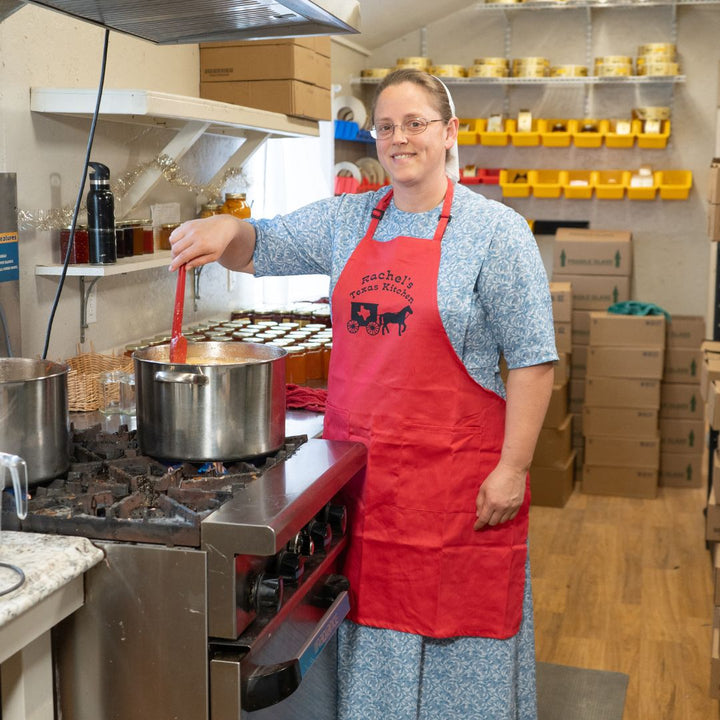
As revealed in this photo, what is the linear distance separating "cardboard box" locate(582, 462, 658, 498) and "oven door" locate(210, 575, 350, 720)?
3.31 m

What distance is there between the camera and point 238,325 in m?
3.73

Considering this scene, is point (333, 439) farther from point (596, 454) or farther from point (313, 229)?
point (596, 454)

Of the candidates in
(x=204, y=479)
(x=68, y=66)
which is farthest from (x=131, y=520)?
(x=68, y=66)

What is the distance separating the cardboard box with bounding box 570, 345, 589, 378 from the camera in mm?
5559

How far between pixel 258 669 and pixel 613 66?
5234 millimetres

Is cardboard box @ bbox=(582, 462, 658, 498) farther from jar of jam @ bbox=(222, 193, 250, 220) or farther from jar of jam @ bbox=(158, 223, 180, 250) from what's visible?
jar of jam @ bbox=(158, 223, 180, 250)

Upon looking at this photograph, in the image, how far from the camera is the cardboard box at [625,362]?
5.11 m

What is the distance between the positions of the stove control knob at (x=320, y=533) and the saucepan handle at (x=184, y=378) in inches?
14.4

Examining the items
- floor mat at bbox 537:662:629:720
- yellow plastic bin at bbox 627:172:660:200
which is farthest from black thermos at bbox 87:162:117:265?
yellow plastic bin at bbox 627:172:660:200

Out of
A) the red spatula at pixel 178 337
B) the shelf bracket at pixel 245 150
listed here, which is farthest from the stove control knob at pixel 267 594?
the shelf bracket at pixel 245 150

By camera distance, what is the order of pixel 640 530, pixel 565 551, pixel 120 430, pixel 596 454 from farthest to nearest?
pixel 596 454 → pixel 640 530 → pixel 565 551 → pixel 120 430

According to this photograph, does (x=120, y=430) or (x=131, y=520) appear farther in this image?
(x=120, y=430)

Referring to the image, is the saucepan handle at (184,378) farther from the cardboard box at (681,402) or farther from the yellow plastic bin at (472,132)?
the yellow plastic bin at (472,132)

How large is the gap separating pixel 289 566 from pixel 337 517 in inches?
13.3
